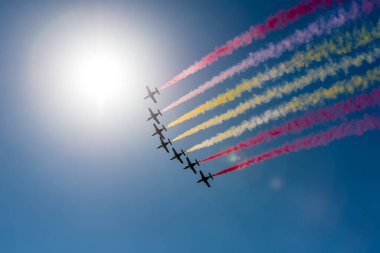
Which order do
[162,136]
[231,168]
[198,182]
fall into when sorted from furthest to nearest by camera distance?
[162,136]
[198,182]
[231,168]

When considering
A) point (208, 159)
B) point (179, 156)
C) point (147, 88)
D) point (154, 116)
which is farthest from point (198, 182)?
point (147, 88)

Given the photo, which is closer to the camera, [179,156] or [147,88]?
[179,156]

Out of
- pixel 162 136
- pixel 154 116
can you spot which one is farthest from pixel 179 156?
pixel 154 116

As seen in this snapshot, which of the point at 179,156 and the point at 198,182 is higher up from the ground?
the point at 179,156

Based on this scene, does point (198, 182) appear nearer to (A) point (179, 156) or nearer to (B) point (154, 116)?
(A) point (179, 156)

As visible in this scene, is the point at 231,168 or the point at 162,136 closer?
the point at 231,168

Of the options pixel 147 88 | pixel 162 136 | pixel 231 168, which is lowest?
pixel 231 168

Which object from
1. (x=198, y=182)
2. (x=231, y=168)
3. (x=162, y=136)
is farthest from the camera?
(x=162, y=136)

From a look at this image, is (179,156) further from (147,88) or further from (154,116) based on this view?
(147,88)

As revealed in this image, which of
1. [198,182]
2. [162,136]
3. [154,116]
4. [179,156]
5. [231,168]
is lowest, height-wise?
[231,168]
